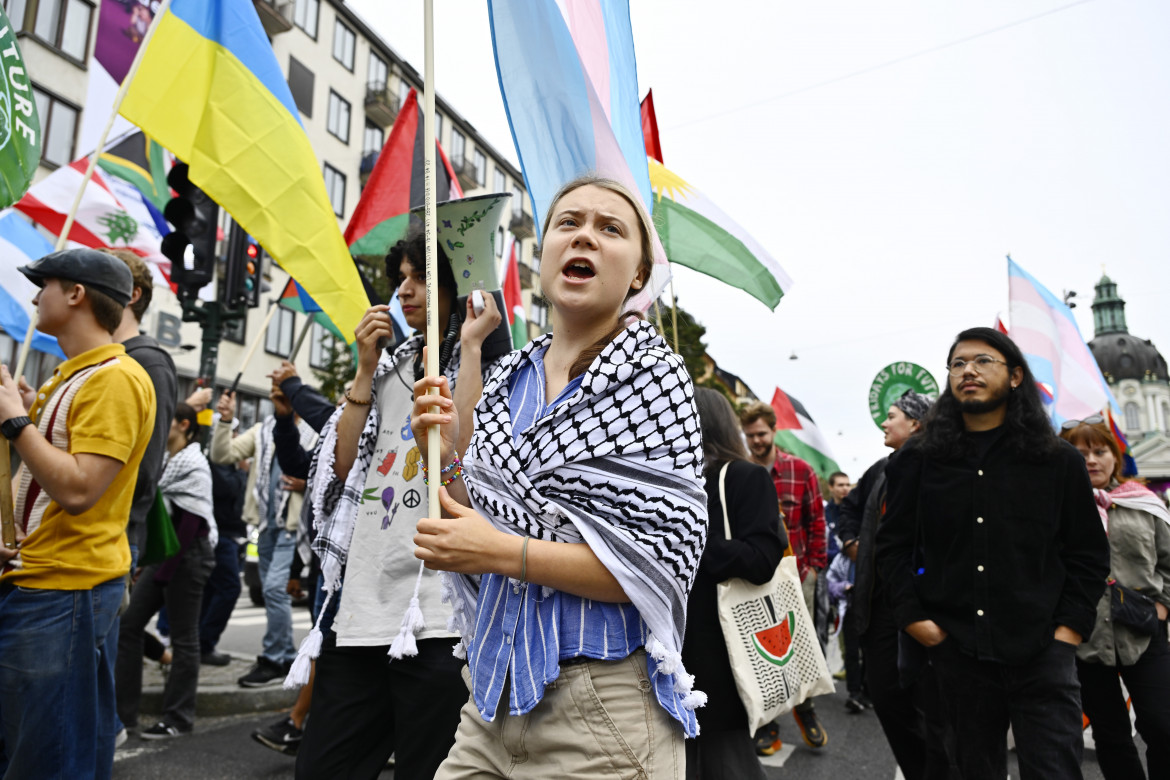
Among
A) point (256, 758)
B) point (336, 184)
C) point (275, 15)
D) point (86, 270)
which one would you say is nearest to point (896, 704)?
point (256, 758)

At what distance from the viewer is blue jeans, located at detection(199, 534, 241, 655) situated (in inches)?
285

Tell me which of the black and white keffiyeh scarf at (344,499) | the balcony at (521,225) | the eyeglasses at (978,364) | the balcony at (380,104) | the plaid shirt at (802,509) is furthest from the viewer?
the balcony at (521,225)

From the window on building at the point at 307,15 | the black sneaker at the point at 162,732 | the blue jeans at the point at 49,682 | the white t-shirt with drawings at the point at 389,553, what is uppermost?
the window on building at the point at 307,15

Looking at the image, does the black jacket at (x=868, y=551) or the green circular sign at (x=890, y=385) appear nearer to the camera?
the black jacket at (x=868, y=551)

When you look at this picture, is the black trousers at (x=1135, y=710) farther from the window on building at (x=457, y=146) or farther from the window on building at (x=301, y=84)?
the window on building at (x=457, y=146)

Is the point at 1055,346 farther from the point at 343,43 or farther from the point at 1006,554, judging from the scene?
the point at 343,43

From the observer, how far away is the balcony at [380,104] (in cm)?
3316

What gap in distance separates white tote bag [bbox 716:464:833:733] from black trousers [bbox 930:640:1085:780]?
48 centimetres

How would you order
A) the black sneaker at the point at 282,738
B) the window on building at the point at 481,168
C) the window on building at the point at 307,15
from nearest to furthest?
the black sneaker at the point at 282,738 → the window on building at the point at 307,15 → the window on building at the point at 481,168

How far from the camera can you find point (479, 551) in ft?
4.96

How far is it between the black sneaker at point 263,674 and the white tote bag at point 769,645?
4.13 m

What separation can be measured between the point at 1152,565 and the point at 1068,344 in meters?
5.05

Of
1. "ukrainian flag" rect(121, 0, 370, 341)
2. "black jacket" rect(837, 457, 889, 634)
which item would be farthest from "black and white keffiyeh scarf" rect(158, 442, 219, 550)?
"black jacket" rect(837, 457, 889, 634)

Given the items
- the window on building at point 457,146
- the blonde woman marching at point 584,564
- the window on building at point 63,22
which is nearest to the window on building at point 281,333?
the window on building at point 63,22
